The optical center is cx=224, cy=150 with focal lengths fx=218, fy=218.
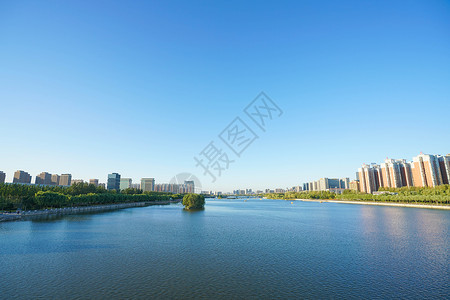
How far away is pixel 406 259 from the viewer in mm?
26781

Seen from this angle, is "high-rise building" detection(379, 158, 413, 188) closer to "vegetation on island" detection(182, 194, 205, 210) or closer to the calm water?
the calm water

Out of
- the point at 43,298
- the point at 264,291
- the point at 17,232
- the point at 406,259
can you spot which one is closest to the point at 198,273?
the point at 264,291

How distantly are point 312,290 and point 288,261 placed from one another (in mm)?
7442

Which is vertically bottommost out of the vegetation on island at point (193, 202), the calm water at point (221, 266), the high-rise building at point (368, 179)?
the calm water at point (221, 266)

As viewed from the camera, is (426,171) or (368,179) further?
(368,179)

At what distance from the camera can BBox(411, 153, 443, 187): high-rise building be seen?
409ft

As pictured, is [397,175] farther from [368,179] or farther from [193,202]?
[193,202]

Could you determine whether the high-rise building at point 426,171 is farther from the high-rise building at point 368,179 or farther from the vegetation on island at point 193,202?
the vegetation on island at point 193,202

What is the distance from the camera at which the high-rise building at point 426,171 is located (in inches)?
4906

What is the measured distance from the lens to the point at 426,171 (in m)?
129

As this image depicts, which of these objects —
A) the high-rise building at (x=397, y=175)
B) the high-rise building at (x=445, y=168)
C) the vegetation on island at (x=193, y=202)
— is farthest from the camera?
the high-rise building at (x=397, y=175)

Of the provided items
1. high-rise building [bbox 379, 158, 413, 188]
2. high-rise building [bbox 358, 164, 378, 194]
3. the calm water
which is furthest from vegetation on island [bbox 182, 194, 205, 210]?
high-rise building [bbox 358, 164, 378, 194]

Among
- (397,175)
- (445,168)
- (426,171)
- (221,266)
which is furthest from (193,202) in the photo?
(445,168)

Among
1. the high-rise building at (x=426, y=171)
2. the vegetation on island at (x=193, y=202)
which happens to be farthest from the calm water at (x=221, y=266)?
the high-rise building at (x=426, y=171)
